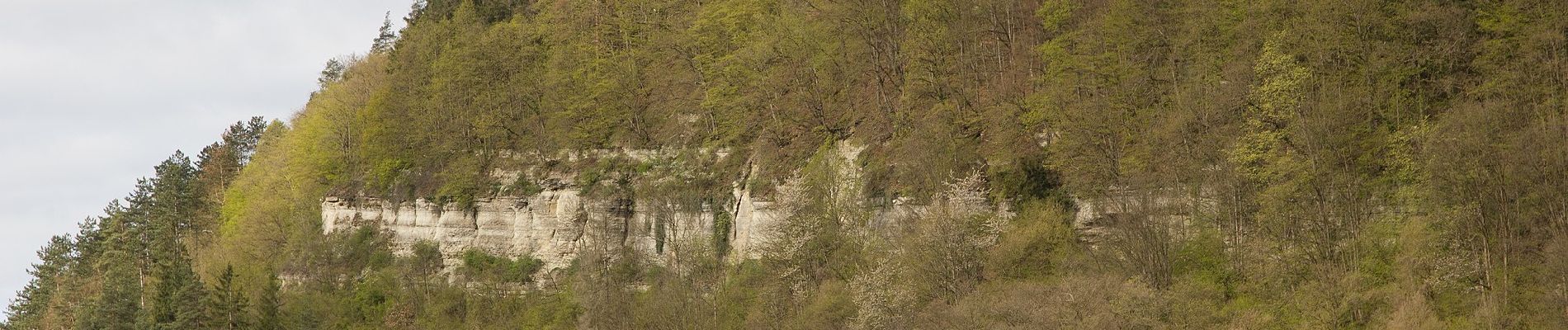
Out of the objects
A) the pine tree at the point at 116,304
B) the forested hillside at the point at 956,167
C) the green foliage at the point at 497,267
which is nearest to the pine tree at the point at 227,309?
the forested hillside at the point at 956,167

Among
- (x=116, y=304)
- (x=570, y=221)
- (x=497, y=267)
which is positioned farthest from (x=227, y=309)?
(x=570, y=221)

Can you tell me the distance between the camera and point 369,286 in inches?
2522

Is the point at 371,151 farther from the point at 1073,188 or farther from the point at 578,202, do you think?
the point at 1073,188

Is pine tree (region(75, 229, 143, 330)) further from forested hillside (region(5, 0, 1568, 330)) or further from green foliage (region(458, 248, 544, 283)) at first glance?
green foliage (region(458, 248, 544, 283))

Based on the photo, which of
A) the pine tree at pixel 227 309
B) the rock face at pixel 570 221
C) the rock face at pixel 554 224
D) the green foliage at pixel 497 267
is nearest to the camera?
the rock face at pixel 570 221

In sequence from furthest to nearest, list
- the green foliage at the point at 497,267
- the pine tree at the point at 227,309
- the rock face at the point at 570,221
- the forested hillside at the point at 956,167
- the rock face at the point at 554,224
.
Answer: the green foliage at the point at 497,267 → the pine tree at the point at 227,309 → the rock face at the point at 554,224 → the rock face at the point at 570,221 → the forested hillside at the point at 956,167

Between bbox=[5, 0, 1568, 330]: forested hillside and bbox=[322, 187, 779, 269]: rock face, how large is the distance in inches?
23.8

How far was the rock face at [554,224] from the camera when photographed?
183 ft

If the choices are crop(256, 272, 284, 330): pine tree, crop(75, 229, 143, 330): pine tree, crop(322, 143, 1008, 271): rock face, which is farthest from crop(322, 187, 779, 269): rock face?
crop(75, 229, 143, 330): pine tree

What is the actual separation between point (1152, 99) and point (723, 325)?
16.0 m

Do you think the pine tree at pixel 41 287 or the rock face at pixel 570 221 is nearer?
the rock face at pixel 570 221

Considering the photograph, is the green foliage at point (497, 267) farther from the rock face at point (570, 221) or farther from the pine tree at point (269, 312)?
the pine tree at point (269, 312)

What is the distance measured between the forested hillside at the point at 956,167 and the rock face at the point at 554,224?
1.98 ft

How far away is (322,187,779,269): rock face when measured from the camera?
55.6m
